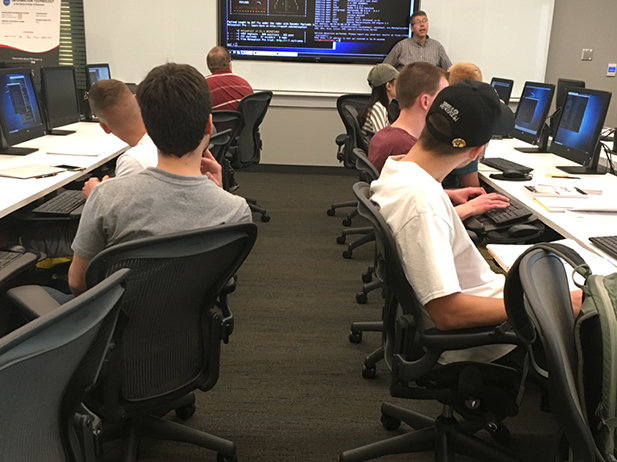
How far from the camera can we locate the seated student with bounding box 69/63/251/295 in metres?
1.39

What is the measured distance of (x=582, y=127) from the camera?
3113 mm

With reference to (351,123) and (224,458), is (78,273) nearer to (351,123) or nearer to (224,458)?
(224,458)

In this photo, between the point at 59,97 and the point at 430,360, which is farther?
the point at 59,97

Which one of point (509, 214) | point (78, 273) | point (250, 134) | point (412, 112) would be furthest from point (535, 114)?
point (78, 273)

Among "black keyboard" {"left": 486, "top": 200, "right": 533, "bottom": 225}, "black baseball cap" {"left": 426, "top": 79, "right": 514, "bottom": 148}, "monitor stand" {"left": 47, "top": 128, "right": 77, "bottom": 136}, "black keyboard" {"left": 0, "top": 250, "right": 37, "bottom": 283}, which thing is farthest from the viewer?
"monitor stand" {"left": 47, "top": 128, "right": 77, "bottom": 136}

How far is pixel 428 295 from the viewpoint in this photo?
53.7 inches

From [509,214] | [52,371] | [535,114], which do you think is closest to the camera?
[52,371]

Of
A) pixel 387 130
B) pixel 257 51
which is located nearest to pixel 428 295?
pixel 387 130

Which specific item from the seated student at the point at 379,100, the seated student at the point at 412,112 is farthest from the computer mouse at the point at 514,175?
the seated student at the point at 379,100

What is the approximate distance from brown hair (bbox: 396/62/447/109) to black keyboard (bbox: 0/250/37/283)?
1.61 metres

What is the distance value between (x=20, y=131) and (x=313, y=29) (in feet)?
11.3

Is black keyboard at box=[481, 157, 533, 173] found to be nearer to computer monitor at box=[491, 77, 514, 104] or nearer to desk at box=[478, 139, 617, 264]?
desk at box=[478, 139, 617, 264]

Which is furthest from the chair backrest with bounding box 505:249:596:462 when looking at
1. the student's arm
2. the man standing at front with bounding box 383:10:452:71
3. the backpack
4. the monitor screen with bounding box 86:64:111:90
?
the man standing at front with bounding box 383:10:452:71

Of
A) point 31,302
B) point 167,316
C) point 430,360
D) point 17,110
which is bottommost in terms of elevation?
point 430,360
